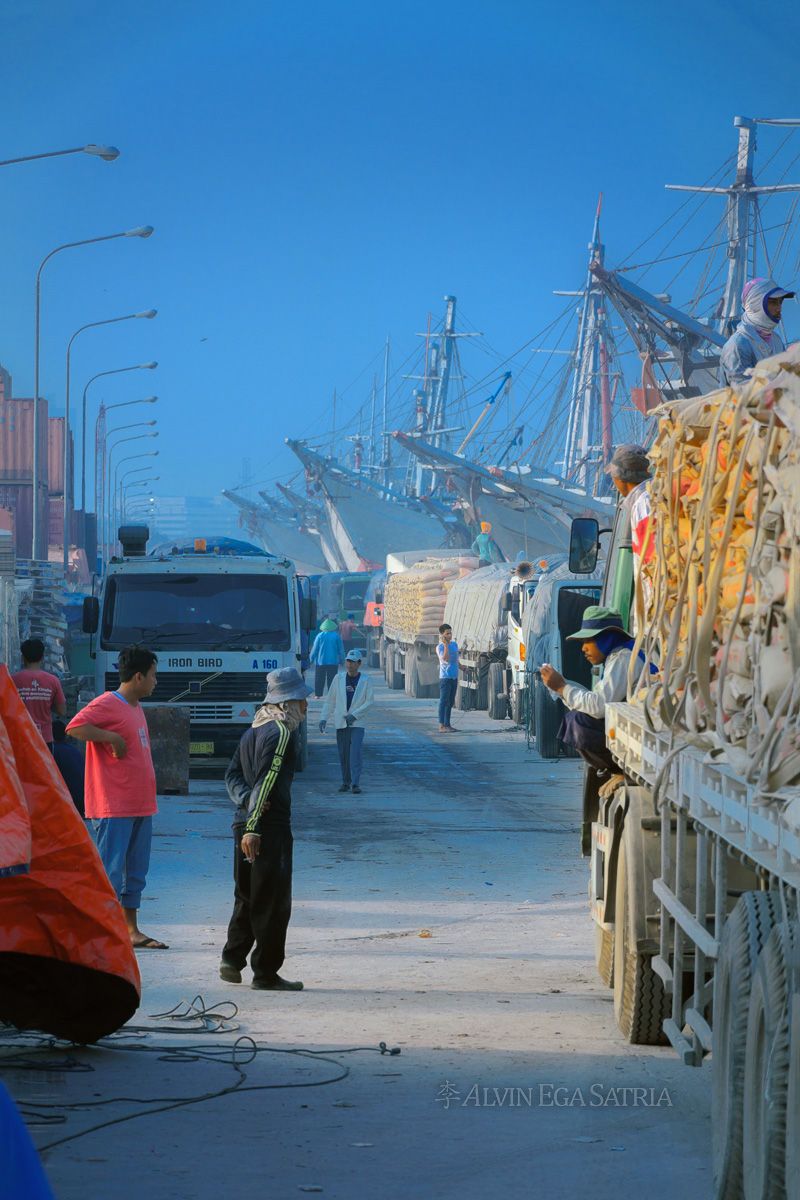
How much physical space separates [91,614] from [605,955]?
1031 centimetres

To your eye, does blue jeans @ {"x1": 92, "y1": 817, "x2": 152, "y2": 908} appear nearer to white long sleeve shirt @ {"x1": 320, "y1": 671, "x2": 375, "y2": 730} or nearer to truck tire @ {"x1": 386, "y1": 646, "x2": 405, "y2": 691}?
white long sleeve shirt @ {"x1": 320, "y1": 671, "x2": 375, "y2": 730}

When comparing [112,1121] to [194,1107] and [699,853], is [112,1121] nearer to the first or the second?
[194,1107]

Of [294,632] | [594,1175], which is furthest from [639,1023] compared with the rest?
[294,632]

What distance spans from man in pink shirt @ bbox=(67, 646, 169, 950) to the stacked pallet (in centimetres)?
1225

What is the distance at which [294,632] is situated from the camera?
57.1 ft

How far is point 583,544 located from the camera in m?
9.00

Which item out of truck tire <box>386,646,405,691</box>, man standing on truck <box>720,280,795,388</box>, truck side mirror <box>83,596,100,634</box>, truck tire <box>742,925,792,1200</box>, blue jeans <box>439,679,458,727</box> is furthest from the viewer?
truck tire <box>386,646,405,691</box>

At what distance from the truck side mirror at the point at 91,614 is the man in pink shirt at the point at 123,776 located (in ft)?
27.2

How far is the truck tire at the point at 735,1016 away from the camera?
13.0 ft

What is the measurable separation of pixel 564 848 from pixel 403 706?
2013cm

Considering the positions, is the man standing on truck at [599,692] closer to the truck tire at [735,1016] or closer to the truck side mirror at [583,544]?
the truck side mirror at [583,544]

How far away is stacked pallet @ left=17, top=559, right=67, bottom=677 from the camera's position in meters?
21.4

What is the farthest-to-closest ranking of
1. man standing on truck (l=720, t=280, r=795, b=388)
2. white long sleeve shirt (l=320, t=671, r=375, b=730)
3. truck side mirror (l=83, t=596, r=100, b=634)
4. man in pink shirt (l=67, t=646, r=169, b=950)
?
1. truck side mirror (l=83, t=596, r=100, b=634)
2. white long sleeve shirt (l=320, t=671, r=375, b=730)
3. man in pink shirt (l=67, t=646, r=169, b=950)
4. man standing on truck (l=720, t=280, r=795, b=388)

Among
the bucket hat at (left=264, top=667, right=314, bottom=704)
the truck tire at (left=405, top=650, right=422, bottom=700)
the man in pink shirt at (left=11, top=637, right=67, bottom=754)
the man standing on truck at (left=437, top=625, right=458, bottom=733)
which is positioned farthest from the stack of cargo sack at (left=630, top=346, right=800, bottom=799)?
the truck tire at (left=405, top=650, right=422, bottom=700)
